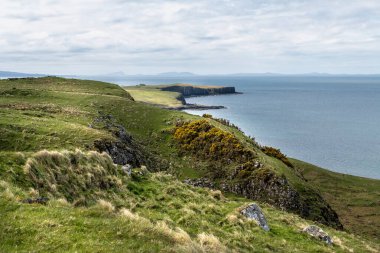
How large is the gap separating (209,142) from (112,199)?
3507cm

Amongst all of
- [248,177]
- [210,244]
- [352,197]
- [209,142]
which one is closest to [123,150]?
[248,177]

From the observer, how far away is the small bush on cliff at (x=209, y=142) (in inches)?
2063

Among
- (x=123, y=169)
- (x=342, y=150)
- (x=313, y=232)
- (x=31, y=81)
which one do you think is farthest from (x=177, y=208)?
(x=342, y=150)

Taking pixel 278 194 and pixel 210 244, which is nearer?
pixel 210 244

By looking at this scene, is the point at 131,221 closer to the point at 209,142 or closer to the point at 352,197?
the point at 209,142

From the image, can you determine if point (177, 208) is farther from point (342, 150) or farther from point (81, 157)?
point (342, 150)

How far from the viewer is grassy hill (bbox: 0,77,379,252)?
13.1 metres

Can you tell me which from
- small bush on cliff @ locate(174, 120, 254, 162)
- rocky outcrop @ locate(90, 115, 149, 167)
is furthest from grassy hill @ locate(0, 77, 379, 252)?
small bush on cliff @ locate(174, 120, 254, 162)

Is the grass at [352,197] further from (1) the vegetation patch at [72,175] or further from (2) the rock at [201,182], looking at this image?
(1) the vegetation patch at [72,175]

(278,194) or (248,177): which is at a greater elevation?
(248,177)

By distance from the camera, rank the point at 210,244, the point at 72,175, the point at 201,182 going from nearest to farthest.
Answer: the point at 210,244 → the point at 72,175 → the point at 201,182

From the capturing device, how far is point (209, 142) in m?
56.1

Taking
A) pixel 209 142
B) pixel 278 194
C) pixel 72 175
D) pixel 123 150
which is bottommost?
pixel 278 194

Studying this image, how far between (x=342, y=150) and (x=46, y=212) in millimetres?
134642
